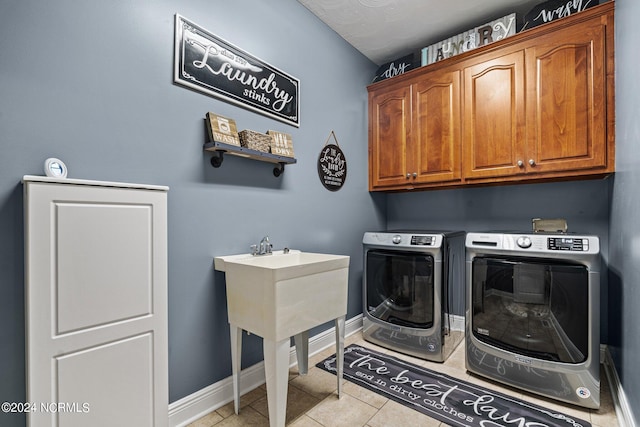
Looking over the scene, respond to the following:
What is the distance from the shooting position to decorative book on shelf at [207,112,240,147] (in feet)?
5.32

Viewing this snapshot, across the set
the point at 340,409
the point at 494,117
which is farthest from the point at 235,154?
the point at 494,117

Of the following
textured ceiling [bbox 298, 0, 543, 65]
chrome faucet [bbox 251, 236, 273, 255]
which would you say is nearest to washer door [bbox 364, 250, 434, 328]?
chrome faucet [bbox 251, 236, 273, 255]

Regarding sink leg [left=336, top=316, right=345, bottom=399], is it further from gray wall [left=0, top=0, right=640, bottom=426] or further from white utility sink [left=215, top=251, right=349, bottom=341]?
gray wall [left=0, top=0, right=640, bottom=426]

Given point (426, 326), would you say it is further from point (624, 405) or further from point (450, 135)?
point (450, 135)

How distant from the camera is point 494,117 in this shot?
2230 millimetres

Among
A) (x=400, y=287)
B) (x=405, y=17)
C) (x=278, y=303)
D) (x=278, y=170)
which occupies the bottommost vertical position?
(x=400, y=287)

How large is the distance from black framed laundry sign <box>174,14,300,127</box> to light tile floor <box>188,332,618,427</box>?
1.80 metres

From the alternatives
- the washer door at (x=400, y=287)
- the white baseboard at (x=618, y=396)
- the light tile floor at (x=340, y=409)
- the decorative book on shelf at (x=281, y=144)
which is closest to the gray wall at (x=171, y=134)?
the decorative book on shelf at (x=281, y=144)

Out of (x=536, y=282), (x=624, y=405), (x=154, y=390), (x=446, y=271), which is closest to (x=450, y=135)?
(x=446, y=271)

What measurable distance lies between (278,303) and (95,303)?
0.70 m

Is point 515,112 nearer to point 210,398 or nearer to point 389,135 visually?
point 389,135

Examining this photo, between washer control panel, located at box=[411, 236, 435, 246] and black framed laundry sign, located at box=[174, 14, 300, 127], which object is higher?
black framed laundry sign, located at box=[174, 14, 300, 127]

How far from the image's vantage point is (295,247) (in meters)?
2.20

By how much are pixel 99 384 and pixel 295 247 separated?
1335 mm
